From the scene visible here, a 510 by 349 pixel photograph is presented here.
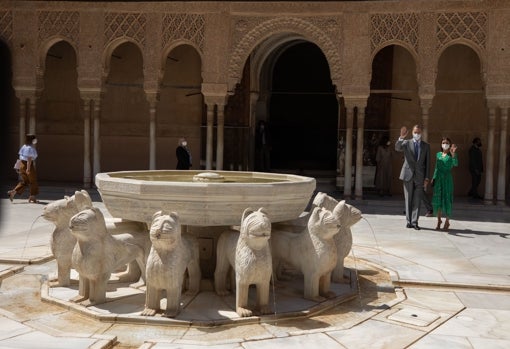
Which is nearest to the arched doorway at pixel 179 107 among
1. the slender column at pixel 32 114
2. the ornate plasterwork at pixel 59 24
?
the ornate plasterwork at pixel 59 24

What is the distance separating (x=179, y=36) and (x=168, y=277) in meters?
9.76

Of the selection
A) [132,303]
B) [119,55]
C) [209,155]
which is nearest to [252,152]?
[209,155]

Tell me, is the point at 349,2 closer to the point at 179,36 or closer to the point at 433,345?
the point at 179,36

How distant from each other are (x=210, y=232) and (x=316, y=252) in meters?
1.16

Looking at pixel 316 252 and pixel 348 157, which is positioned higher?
pixel 348 157

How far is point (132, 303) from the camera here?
461cm

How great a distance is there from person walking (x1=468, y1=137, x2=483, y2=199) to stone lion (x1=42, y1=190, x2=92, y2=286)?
10.7 meters

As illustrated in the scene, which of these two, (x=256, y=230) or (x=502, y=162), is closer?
(x=256, y=230)

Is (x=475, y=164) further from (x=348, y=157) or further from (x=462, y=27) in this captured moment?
(x=462, y=27)

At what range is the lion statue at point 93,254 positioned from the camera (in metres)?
4.40

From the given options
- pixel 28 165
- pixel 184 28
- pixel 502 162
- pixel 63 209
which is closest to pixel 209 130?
pixel 184 28

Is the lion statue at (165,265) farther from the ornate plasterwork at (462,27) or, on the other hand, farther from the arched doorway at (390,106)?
the arched doorway at (390,106)

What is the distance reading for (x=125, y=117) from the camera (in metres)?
16.0

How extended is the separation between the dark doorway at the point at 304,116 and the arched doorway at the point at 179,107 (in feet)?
10.0
